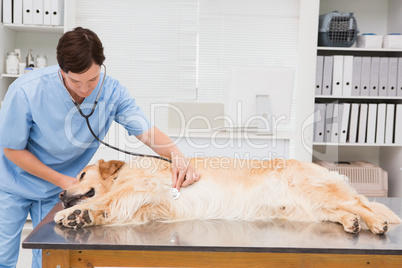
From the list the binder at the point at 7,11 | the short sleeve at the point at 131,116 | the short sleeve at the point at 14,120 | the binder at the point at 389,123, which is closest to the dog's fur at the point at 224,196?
the short sleeve at the point at 131,116

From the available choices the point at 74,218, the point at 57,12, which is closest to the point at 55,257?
the point at 74,218

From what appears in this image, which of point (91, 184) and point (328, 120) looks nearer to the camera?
point (91, 184)

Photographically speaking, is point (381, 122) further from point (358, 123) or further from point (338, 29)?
point (338, 29)

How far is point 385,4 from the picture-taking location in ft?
12.1

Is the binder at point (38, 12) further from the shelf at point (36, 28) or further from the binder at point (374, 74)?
the binder at point (374, 74)

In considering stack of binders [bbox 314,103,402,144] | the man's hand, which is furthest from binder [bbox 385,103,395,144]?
the man's hand

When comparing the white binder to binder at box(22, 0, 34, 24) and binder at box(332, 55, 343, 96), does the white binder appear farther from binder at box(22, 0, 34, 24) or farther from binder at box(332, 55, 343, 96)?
binder at box(22, 0, 34, 24)

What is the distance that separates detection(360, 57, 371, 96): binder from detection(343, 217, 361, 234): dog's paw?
221cm

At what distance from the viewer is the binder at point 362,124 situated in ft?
10.8

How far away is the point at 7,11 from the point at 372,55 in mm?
3018

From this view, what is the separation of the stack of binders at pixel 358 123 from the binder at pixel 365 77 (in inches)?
4.1

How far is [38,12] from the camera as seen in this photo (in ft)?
10.3

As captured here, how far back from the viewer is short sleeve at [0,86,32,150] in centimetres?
148

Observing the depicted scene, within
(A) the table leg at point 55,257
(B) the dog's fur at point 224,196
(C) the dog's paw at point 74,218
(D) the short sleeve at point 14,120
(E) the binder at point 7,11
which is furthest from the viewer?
(E) the binder at point 7,11
